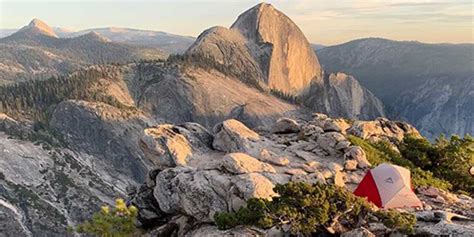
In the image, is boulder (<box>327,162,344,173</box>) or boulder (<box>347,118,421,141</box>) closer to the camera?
boulder (<box>327,162,344,173</box>)

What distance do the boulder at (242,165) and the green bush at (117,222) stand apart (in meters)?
7.28

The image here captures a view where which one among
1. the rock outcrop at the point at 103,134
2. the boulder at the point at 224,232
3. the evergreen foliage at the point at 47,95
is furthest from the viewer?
the evergreen foliage at the point at 47,95

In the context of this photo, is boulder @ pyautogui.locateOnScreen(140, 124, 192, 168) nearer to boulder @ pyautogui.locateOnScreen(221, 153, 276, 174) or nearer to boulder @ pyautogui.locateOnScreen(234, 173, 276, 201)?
boulder @ pyautogui.locateOnScreen(221, 153, 276, 174)

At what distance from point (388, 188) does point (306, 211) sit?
914cm

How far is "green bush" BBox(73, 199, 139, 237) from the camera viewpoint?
29.5 metres

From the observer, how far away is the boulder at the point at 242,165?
1102 inches

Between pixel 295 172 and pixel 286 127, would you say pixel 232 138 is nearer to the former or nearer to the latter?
pixel 295 172

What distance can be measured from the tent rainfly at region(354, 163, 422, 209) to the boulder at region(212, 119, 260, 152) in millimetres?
9719

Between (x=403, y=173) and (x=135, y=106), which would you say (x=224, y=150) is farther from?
Answer: (x=135, y=106)

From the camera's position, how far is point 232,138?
35312 millimetres

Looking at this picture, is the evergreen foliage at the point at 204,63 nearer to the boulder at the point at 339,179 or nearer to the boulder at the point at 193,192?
the boulder at the point at 193,192

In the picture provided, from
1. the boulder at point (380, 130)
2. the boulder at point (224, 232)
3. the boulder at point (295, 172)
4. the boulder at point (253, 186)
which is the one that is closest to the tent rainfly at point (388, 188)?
the boulder at point (295, 172)

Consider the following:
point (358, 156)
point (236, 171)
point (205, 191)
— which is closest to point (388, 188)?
point (358, 156)

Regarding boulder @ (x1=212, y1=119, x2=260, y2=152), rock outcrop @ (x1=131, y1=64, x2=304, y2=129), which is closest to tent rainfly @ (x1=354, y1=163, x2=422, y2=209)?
boulder @ (x1=212, y1=119, x2=260, y2=152)
